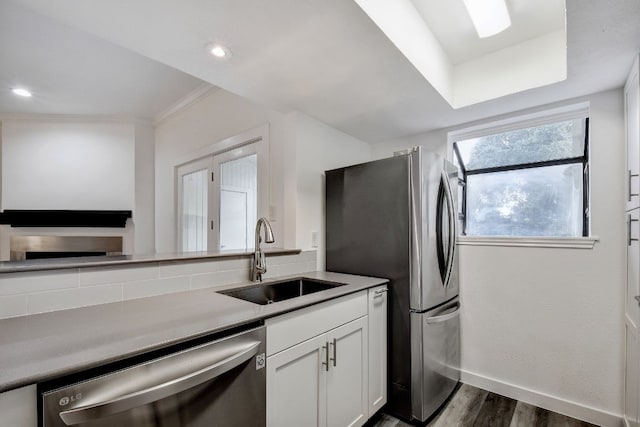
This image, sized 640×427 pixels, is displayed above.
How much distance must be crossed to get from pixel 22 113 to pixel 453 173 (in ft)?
16.7

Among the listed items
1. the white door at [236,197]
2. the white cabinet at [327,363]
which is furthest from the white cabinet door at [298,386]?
the white door at [236,197]

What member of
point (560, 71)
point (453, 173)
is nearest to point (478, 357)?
point (453, 173)

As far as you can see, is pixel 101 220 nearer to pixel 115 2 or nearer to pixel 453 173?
pixel 115 2

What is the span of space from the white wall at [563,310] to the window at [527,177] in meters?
0.23

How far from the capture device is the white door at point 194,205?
327cm

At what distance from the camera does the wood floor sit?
182 centimetres

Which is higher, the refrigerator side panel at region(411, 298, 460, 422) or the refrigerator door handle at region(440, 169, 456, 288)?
the refrigerator door handle at region(440, 169, 456, 288)

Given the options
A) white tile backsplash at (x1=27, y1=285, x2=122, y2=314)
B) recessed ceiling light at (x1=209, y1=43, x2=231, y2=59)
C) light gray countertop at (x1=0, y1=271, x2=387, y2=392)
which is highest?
recessed ceiling light at (x1=209, y1=43, x2=231, y2=59)

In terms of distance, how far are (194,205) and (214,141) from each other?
2.91ft

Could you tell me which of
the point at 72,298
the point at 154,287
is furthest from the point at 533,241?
the point at 72,298

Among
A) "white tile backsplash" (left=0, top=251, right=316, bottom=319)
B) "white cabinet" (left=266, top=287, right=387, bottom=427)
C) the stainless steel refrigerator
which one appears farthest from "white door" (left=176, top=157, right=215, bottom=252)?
"white cabinet" (left=266, top=287, right=387, bottom=427)

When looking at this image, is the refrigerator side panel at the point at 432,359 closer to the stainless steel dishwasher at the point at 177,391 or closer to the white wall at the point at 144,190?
the stainless steel dishwasher at the point at 177,391

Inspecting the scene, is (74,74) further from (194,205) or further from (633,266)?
(633,266)

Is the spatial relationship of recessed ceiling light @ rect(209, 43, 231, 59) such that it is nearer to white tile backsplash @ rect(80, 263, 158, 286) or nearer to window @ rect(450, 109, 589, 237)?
white tile backsplash @ rect(80, 263, 158, 286)
